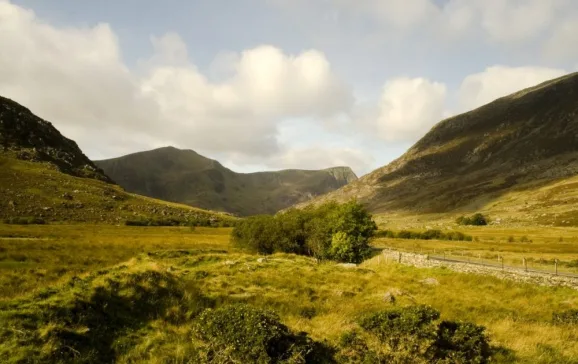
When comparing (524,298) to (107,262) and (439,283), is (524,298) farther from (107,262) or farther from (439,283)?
(107,262)

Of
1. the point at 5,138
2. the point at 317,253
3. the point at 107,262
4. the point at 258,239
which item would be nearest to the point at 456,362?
the point at 107,262

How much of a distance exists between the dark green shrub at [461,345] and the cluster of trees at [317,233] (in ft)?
154

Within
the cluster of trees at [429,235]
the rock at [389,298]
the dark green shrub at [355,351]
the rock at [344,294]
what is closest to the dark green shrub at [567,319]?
the rock at [389,298]

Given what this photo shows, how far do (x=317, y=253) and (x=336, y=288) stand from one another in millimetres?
40722

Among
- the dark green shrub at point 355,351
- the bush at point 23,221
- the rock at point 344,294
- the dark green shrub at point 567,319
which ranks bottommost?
the dark green shrub at point 567,319

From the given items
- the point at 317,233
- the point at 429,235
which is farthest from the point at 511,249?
the point at 317,233

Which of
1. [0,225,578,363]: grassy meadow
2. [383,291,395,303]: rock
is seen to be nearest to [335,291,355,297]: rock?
[0,225,578,363]: grassy meadow

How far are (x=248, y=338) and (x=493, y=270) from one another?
1421 inches

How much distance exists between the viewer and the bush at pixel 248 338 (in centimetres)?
1088

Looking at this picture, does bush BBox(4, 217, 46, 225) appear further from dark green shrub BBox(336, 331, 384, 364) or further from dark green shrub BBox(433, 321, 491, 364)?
dark green shrub BBox(433, 321, 491, 364)

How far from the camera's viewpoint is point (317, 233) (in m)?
66.6

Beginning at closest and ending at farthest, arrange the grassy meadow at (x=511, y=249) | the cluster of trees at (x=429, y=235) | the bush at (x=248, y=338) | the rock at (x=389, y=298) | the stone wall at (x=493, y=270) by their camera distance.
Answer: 1. the bush at (x=248, y=338)
2. the rock at (x=389, y=298)
3. the stone wall at (x=493, y=270)
4. the grassy meadow at (x=511, y=249)
5. the cluster of trees at (x=429, y=235)

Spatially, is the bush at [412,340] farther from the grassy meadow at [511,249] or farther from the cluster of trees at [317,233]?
the cluster of trees at [317,233]

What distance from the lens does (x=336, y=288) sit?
81.9 feet
